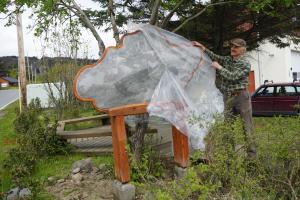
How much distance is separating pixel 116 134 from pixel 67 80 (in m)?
10.7

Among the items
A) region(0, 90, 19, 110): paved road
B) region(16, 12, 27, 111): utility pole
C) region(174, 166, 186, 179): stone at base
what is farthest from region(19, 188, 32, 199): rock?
region(0, 90, 19, 110): paved road

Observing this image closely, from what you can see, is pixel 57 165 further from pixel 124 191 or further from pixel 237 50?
pixel 237 50

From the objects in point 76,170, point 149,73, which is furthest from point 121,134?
point 76,170

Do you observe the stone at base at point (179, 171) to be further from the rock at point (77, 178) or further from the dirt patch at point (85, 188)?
the rock at point (77, 178)

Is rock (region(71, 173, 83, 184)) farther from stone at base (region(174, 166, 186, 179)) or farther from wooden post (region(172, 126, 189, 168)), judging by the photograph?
wooden post (region(172, 126, 189, 168))

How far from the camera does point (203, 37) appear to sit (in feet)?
36.8

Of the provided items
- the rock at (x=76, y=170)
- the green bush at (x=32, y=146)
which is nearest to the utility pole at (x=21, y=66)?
the green bush at (x=32, y=146)

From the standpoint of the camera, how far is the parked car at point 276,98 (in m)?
14.9

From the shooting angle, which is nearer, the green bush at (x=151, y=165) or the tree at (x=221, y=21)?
the green bush at (x=151, y=165)

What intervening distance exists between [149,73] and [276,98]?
11.2m

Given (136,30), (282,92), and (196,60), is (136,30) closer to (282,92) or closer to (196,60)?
(196,60)

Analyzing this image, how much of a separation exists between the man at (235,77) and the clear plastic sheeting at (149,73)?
18cm

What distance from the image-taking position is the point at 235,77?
5.47 m

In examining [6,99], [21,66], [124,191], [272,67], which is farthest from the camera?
[6,99]
